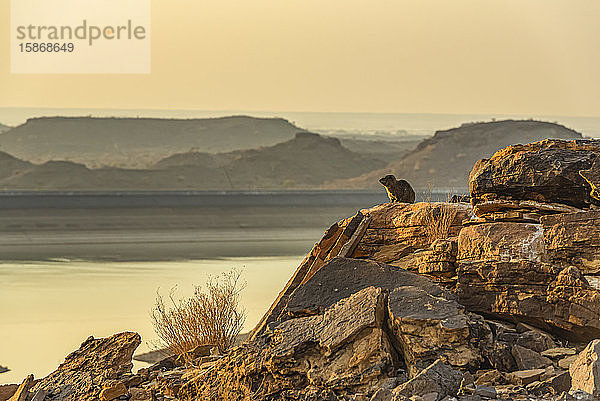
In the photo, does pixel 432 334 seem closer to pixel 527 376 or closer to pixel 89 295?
pixel 527 376

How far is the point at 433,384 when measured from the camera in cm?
599

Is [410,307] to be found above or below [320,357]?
above

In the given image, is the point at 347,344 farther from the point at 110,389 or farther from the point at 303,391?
the point at 110,389

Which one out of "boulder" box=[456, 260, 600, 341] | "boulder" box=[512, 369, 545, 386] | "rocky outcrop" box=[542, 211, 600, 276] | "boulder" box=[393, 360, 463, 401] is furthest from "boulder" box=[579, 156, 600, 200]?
"boulder" box=[393, 360, 463, 401]

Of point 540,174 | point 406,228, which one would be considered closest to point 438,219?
point 406,228

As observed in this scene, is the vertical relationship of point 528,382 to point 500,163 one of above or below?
below

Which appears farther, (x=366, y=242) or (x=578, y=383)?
(x=366, y=242)

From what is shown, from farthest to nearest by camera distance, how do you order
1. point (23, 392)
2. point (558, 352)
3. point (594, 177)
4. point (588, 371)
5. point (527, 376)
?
1. point (23, 392)
2. point (594, 177)
3. point (558, 352)
4. point (527, 376)
5. point (588, 371)

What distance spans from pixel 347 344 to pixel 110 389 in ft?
7.11

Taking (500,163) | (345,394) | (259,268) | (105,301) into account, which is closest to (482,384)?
(345,394)

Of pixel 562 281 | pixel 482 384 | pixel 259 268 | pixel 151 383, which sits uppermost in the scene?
pixel 562 281

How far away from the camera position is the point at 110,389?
758cm

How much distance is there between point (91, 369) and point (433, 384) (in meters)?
3.65

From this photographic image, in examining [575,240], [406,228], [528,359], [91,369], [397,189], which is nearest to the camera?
[528,359]
